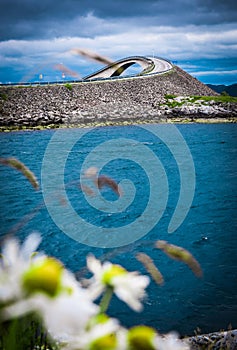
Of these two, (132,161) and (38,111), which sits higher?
(38,111)

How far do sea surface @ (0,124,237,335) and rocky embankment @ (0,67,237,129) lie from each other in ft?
83.3

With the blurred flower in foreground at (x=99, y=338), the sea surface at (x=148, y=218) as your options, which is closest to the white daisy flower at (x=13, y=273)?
the blurred flower in foreground at (x=99, y=338)

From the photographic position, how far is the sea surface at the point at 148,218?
902 centimetres

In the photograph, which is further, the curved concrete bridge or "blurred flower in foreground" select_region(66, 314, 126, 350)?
the curved concrete bridge

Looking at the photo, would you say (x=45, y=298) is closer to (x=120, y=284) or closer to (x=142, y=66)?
(x=120, y=284)

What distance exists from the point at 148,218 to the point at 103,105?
51790 mm

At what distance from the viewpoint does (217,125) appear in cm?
5500

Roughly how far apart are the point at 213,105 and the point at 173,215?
173 feet

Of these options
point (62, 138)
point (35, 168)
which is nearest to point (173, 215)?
point (35, 168)

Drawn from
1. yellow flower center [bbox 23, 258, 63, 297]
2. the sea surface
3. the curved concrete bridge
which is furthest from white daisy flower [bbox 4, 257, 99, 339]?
the curved concrete bridge

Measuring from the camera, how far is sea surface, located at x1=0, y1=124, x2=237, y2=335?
355 inches

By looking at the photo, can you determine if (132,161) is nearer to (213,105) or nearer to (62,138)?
(62,138)

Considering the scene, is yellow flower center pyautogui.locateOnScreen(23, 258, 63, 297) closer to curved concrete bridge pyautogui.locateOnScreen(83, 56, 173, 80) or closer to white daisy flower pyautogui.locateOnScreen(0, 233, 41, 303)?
white daisy flower pyautogui.locateOnScreen(0, 233, 41, 303)

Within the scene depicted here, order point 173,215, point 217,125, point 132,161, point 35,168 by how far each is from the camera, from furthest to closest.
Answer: point 217,125 < point 132,161 < point 35,168 < point 173,215
